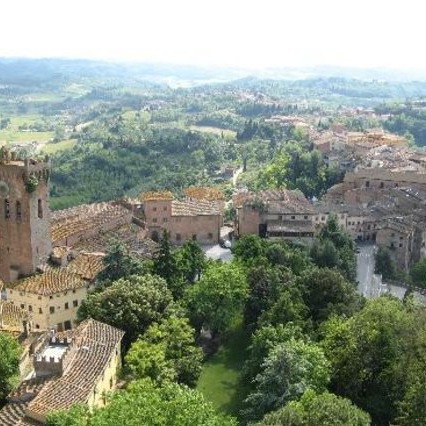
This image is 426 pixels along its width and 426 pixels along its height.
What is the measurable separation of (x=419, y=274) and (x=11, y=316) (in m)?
35.4

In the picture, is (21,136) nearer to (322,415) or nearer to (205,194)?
(205,194)

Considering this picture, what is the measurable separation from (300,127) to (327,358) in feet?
314

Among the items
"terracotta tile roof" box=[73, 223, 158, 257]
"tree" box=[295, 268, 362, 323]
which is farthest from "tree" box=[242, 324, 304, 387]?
"terracotta tile roof" box=[73, 223, 158, 257]

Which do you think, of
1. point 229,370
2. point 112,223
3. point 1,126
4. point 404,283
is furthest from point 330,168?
point 1,126

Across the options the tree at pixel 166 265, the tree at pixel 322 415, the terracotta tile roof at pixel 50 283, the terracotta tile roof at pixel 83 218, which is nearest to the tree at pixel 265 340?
the tree at pixel 322 415

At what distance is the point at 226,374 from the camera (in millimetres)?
38750

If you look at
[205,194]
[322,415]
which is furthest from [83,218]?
[322,415]

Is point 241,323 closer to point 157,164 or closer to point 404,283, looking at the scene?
point 404,283

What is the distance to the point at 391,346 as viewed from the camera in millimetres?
33000

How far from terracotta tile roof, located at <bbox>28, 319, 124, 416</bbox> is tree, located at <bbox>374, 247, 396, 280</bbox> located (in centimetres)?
2956

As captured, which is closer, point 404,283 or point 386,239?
point 404,283

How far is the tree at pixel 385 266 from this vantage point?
57156mm

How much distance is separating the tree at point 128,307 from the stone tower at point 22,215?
894 centimetres

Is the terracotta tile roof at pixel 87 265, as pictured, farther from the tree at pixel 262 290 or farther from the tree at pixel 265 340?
the tree at pixel 265 340
